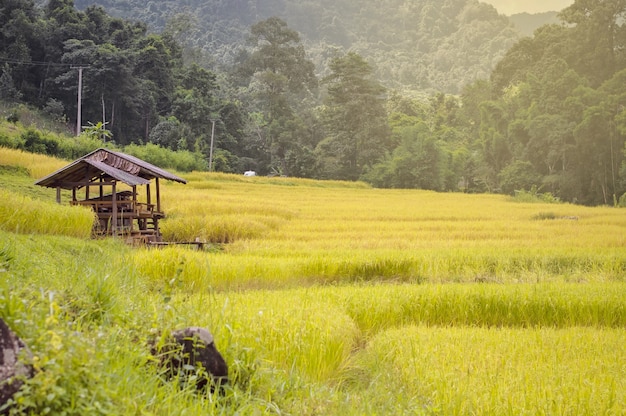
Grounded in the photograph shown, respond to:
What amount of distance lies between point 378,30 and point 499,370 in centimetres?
11389

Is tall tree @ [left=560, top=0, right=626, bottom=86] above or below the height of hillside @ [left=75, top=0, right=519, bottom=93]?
below

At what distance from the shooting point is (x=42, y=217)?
10375 millimetres

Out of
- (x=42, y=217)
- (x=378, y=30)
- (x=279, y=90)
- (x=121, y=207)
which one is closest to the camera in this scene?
(x=42, y=217)

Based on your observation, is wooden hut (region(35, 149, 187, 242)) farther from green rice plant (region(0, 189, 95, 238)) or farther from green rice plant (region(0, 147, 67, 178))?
green rice plant (region(0, 147, 67, 178))

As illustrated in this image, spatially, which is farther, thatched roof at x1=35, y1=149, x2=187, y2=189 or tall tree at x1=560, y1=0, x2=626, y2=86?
tall tree at x1=560, y1=0, x2=626, y2=86

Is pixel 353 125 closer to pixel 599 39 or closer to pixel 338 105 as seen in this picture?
pixel 338 105

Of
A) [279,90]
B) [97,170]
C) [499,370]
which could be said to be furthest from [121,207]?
[279,90]

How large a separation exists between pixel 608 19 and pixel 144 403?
34.8 m

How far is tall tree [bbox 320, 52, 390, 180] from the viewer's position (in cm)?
4703

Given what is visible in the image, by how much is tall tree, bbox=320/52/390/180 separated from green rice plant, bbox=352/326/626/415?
4074cm

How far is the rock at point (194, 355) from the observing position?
348cm

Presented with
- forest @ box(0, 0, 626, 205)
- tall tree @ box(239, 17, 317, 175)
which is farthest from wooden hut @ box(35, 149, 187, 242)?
tall tree @ box(239, 17, 317, 175)

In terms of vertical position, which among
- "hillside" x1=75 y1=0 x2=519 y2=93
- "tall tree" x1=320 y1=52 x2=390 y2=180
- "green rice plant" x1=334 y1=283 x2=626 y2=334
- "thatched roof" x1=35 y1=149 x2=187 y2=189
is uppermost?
"hillside" x1=75 y1=0 x2=519 y2=93

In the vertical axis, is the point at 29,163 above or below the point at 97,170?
above
